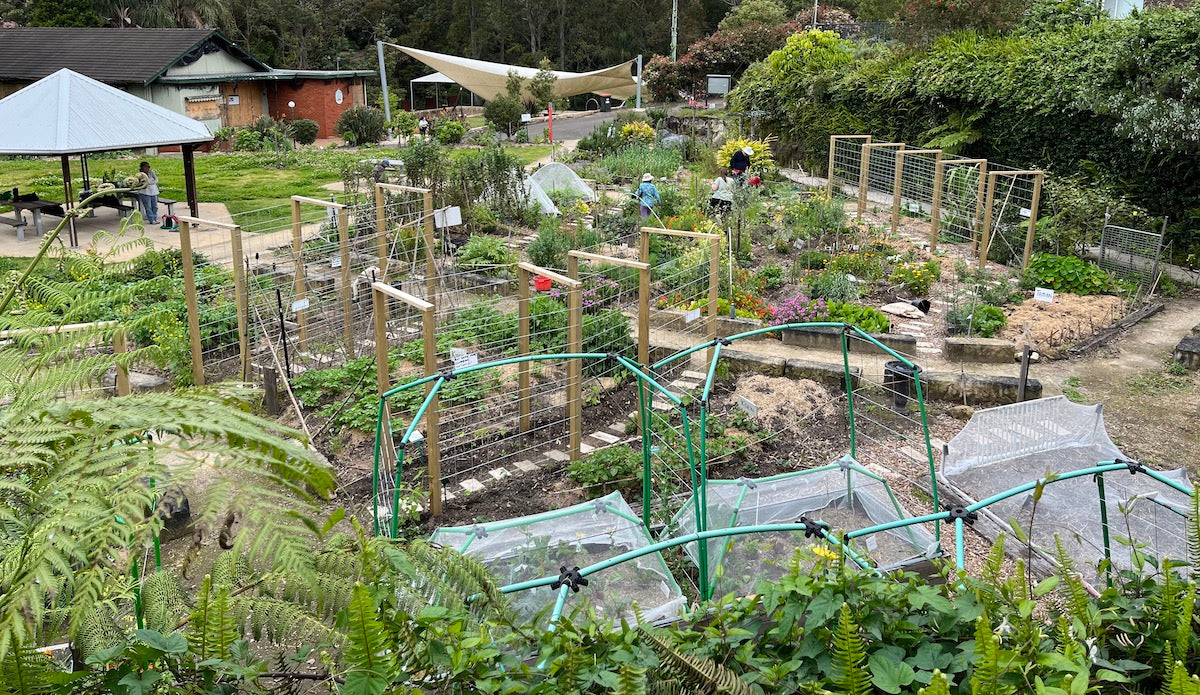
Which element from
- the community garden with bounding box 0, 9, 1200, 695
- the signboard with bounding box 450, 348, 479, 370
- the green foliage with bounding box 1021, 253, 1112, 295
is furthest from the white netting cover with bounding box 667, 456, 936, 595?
the green foliage with bounding box 1021, 253, 1112, 295

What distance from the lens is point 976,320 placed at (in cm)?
957

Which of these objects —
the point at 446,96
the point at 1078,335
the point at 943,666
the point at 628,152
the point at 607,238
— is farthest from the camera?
the point at 446,96

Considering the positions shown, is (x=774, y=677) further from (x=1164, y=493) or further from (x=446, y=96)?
(x=446, y=96)

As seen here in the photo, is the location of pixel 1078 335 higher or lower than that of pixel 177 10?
lower

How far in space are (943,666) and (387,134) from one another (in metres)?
28.2

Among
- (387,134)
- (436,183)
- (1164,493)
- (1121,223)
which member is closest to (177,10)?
(387,134)

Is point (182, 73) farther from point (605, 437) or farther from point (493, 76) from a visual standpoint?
point (605, 437)

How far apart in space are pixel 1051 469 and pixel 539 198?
955 cm

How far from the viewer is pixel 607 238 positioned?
12.2 meters

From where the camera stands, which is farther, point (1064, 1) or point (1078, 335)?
point (1064, 1)

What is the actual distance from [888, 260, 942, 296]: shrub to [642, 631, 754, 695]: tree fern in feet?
31.4

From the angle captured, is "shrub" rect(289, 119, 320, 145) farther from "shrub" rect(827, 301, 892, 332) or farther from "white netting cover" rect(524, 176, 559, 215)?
"shrub" rect(827, 301, 892, 332)

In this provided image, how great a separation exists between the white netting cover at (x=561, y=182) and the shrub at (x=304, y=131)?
1312 centimetres

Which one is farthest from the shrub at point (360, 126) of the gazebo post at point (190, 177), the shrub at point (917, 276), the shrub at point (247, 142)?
the shrub at point (917, 276)
